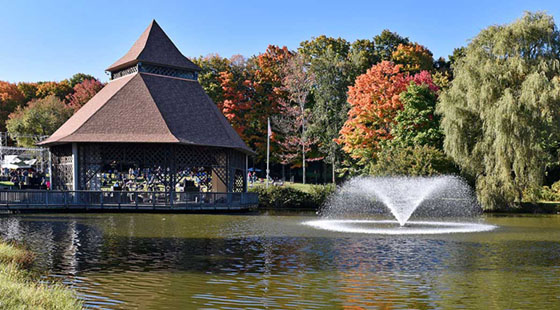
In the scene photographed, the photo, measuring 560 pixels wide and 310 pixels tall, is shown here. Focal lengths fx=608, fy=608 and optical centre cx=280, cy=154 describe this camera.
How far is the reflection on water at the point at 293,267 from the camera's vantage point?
11422 millimetres

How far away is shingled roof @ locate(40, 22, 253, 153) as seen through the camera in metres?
38.0

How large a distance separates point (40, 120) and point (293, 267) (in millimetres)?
56836

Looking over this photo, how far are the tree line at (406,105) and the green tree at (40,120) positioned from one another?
1.39 feet

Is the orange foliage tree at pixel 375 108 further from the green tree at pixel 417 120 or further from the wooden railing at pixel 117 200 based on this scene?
the wooden railing at pixel 117 200

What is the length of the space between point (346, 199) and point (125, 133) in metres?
16.6

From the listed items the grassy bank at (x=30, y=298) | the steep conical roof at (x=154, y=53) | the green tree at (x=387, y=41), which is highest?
the green tree at (x=387, y=41)

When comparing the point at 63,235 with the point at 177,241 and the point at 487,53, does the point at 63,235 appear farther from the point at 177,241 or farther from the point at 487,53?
the point at 487,53

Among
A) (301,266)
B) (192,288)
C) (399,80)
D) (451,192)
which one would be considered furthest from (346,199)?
(192,288)

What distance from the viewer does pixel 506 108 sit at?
3753 cm

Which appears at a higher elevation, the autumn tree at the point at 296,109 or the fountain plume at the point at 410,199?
the autumn tree at the point at 296,109

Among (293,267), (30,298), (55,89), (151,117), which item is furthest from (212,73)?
(30,298)

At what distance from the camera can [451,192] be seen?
141ft

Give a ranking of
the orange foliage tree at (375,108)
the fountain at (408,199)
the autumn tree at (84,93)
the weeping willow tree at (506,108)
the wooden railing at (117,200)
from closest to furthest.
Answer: the wooden railing at (117,200)
the weeping willow tree at (506,108)
the fountain at (408,199)
the orange foliage tree at (375,108)
the autumn tree at (84,93)

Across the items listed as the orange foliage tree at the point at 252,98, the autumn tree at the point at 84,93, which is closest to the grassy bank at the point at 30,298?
the orange foliage tree at the point at 252,98
